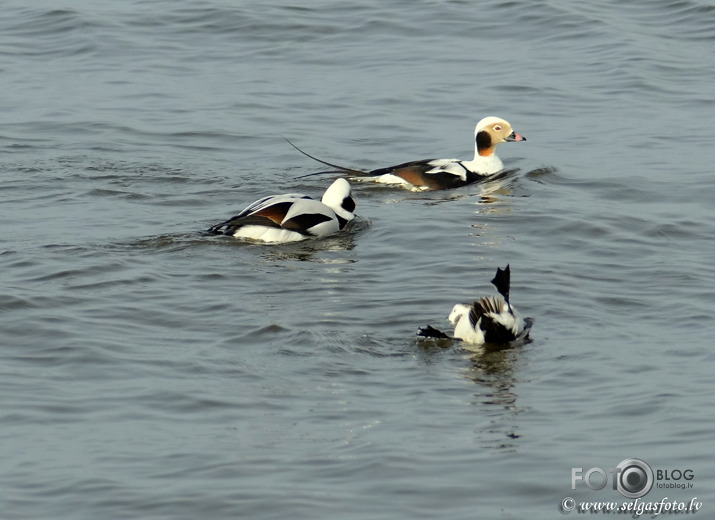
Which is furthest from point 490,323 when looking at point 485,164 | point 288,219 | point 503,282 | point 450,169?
point 485,164

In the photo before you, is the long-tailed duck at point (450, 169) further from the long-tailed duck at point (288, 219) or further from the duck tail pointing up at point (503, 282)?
the duck tail pointing up at point (503, 282)

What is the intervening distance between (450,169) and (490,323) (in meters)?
5.55

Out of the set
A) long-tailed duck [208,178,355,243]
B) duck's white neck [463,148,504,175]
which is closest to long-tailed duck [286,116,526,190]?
duck's white neck [463,148,504,175]

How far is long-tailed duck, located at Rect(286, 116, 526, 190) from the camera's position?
12852 millimetres

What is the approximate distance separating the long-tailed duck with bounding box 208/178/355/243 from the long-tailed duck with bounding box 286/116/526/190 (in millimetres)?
1438

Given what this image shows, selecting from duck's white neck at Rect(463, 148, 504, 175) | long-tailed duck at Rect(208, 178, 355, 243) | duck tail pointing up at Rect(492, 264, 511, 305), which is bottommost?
duck's white neck at Rect(463, 148, 504, 175)

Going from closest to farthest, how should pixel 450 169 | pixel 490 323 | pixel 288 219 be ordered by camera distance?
pixel 490 323 → pixel 288 219 → pixel 450 169

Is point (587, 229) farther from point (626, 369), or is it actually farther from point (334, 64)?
point (334, 64)

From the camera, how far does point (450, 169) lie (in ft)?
43.3

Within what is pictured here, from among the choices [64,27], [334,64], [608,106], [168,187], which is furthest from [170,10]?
[168,187]

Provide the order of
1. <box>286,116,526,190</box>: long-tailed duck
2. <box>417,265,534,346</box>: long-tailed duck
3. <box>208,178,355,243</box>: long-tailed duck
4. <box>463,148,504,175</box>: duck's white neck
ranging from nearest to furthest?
1. <box>417,265,534,346</box>: long-tailed duck
2. <box>208,178,355,243</box>: long-tailed duck
3. <box>286,116,526,190</box>: long-tailed duck
4. <box>463,148,504,175</box>: duck's white neck

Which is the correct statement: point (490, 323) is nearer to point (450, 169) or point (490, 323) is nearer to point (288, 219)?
point (288, 219)

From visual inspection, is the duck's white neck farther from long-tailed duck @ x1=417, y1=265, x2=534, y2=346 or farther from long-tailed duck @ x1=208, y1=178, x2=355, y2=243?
long-tailed duck @ x1=417, y1=265, x2=534, y2=346

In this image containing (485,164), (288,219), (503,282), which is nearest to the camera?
(503,282)
